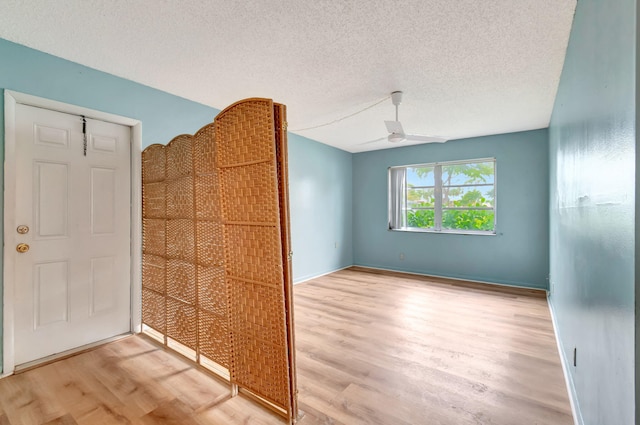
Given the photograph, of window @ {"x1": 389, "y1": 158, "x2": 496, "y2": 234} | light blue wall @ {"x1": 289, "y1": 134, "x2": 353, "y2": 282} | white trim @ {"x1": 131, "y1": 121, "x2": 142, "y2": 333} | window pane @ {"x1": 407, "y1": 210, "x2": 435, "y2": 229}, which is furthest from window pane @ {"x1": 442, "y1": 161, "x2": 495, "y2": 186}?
white trim @ {"x1": 131, "y1": 121, "x2": 142, "y2": 333}

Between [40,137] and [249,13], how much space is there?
6.45 feet

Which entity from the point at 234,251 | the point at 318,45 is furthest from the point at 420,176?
the point at 234,251

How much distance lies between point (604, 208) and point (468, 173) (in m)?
4.29

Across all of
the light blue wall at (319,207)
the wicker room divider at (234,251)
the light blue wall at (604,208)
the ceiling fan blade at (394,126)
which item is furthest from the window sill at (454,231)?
the wicker room divider at (234,251)

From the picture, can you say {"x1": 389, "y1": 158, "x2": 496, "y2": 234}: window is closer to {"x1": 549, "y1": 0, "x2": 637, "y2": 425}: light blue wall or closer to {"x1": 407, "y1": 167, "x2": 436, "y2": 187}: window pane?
{"x1": 407, "y1": 167, "x2": 436, "y2": 187}: window pane

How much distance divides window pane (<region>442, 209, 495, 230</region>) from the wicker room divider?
4379 millimetres

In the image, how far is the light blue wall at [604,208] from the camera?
878 millimetres

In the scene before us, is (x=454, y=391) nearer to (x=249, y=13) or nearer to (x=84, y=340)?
(x=249, y=13)

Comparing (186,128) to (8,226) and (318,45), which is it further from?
(318,45)

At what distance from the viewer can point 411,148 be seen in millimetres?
5562

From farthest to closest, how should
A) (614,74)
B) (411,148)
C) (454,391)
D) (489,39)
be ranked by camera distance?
1. (411,148)
2. (489,39)
3. (454,391)
4. (614,74)

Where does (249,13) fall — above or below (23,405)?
above

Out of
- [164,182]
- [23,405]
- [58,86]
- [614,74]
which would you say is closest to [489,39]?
[614,74]

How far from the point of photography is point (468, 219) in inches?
201
